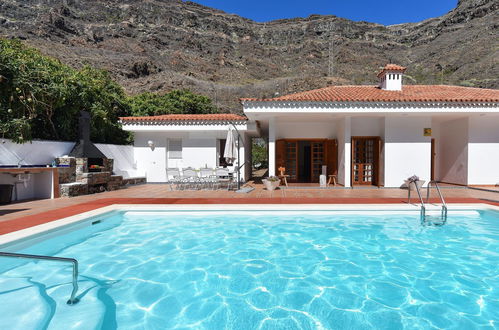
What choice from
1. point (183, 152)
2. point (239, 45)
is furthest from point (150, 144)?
point (239, 45)

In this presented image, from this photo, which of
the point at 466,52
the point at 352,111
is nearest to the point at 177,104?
the point at 352,111

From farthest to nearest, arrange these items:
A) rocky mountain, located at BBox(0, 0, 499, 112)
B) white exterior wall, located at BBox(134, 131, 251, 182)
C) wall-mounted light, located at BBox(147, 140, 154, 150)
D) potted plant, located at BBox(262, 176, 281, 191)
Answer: rocky mountain, located at BBox(0, 0, 499, 112)
white exterior wall, located at BBox(134, 131, 251, 182)
wall-mounted light, located at BBox(147, 140, 154, 150)
potted plant, located at BBox(262, 176, 281, 191)

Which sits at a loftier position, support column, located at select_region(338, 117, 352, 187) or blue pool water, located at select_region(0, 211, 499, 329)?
support column, located at select_region(338, 117, 352, 187)

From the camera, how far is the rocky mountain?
5744cm

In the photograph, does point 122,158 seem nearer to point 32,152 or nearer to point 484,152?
point 32,152

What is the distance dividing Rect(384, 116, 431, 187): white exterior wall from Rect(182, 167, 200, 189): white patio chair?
9030mm

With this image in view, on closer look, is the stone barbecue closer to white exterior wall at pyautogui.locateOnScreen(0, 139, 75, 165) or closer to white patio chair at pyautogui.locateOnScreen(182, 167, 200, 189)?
white exterior wall at pyautogui.locateOnScreen(0, 139, 75, 165)

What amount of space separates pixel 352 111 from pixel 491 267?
819 cm

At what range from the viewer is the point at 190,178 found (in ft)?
39.2

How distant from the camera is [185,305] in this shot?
347 centimetres

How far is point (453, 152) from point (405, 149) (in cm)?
327

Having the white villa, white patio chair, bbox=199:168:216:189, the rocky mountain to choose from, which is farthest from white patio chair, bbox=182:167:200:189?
the rocky mountain

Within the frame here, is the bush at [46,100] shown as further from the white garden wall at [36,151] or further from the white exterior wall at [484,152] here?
the white exterior wall at [484,152]

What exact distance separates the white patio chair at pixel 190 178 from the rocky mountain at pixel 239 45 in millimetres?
40118
